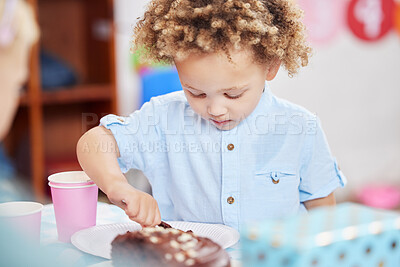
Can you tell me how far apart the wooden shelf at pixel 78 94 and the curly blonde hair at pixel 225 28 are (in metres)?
1.63

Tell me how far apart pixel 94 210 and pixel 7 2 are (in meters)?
0.41

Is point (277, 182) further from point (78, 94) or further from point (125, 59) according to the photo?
point (125, 59)

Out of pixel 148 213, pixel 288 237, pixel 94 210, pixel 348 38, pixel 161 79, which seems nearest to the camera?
pixel 288 237

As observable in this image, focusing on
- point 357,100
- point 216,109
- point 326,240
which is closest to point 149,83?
point 357,100

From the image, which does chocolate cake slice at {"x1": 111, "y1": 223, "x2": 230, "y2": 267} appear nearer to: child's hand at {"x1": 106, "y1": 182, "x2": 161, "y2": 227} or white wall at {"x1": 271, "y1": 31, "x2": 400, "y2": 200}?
child's hand at {"x1": 106, "y1": 182, "x2": 161, "y2": 227}

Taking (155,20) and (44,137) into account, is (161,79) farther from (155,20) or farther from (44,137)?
(155,20)

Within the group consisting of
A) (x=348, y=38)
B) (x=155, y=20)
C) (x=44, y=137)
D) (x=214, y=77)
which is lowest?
(x=44, y=137)

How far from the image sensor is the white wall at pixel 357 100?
301 centimetres

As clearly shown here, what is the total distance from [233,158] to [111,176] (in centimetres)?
29

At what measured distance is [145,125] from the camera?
1048mm

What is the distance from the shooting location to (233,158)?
1.02 metres

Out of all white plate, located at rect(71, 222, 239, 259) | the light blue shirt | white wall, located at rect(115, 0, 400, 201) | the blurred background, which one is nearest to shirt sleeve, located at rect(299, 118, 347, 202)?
the light blue shirt

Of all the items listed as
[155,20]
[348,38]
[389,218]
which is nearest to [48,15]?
[348,38]

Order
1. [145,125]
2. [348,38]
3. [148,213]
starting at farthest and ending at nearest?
1. [348,38]
2. [145,125]
3. [148,213]
